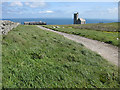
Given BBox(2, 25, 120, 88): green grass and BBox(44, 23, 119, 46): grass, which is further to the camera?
BBox(44, 23, 119, 46): grass

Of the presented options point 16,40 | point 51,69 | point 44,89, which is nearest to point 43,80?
point 44,89

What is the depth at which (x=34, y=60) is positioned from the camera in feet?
27.8

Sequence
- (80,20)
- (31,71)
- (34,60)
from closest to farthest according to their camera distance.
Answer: (31,71), (34,60), (80,20)

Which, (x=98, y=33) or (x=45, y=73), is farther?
(x=98, y=33)

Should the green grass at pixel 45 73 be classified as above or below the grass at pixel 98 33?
below

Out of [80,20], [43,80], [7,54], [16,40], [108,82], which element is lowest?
[108,82]

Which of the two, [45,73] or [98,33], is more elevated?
[98,33]

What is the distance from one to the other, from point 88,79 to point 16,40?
762 centimetres

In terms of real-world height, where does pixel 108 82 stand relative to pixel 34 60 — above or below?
below

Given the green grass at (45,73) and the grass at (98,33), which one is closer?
the green grass at (45,73)

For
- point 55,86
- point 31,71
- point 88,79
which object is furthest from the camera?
point 88,79

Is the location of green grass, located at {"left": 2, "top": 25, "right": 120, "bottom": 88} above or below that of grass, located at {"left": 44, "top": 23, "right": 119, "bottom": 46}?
below

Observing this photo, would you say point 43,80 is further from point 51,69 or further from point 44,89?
point 51,69

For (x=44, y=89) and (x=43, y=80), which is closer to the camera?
A: (x=44, y=89)
